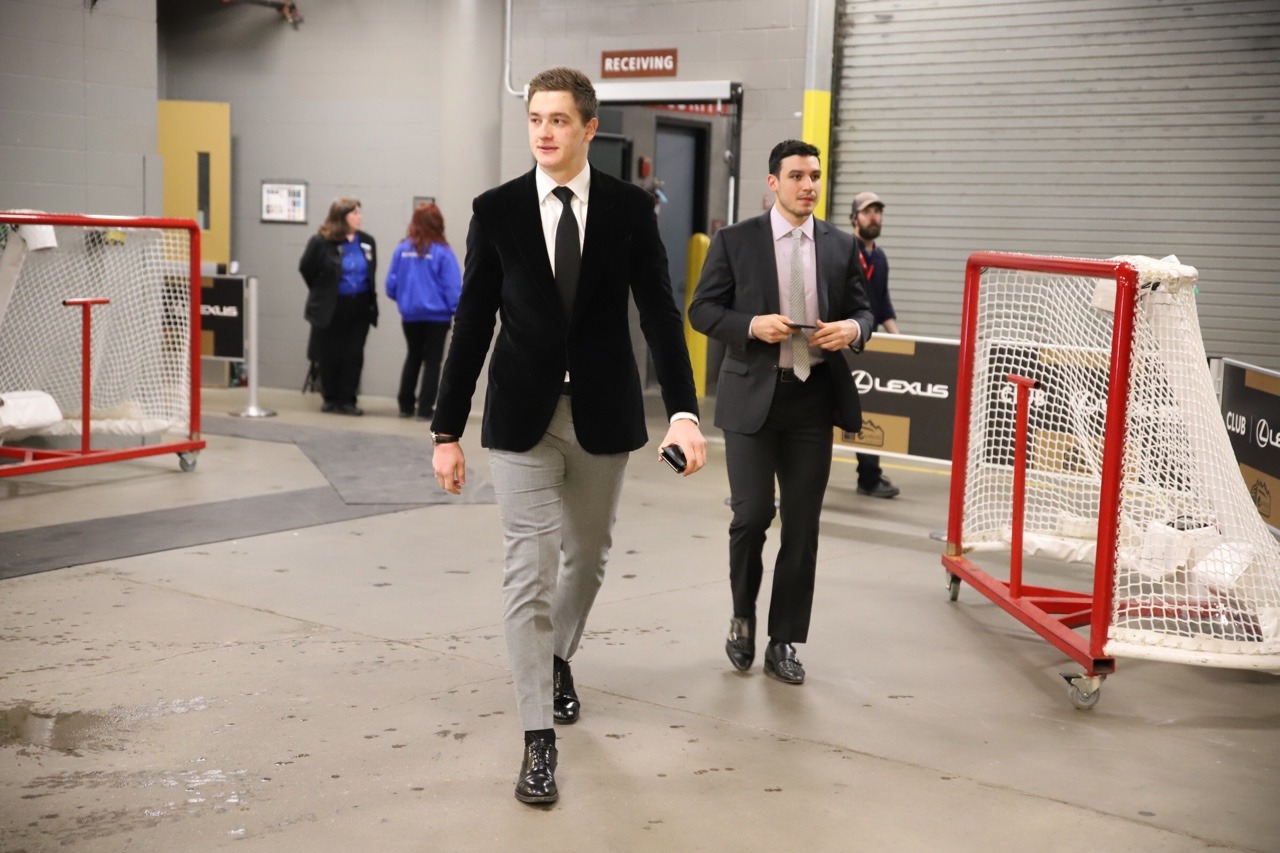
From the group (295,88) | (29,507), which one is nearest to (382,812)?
(29,507)

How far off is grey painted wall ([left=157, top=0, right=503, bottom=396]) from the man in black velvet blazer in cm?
776

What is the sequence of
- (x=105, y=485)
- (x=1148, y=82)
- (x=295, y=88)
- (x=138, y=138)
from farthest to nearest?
(x=295, y=88), (x=138, y=138), (x=1148, y=82), (x=105, y=485)

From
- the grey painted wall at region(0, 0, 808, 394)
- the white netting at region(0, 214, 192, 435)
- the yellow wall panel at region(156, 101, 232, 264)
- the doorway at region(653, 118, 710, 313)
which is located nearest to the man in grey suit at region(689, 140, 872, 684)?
the white netting at region(0, 214, 192, 435)

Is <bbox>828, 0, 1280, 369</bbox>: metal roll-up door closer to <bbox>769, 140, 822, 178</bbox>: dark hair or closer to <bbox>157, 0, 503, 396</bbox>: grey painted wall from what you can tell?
<bbox>157, 0, 503, 396</bbox>: grey painted wall

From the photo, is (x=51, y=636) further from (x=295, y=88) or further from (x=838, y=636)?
(x=295, y=88)

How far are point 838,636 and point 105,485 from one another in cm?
476

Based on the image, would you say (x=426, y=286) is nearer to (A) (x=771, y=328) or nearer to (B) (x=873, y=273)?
(B) (x=873, y=273)

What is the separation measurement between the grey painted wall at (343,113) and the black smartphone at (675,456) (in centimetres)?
801

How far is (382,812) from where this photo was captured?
3.52m

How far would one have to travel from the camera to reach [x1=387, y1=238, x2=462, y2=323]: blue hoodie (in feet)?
35.3

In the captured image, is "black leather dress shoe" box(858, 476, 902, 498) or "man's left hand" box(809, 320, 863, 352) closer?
"man's left hand" box(809, 320, 863, 352)

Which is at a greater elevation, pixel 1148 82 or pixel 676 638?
pixel 1148 82

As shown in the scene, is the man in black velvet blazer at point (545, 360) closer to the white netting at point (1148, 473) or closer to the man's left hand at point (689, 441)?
the man's left hand at point (689, 441)

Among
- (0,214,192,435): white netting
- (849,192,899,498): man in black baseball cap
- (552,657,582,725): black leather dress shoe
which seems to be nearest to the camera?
(552,657,582,725): black leather dress shoe
